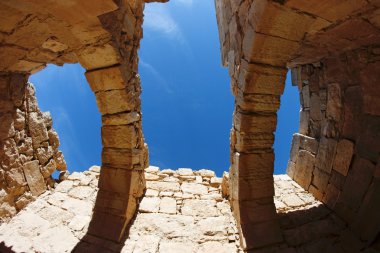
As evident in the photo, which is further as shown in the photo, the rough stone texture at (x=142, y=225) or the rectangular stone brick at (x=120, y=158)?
the rectangular stone brick at (x=120, y=158)

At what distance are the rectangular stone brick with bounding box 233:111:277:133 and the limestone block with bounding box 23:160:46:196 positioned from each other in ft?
13.2

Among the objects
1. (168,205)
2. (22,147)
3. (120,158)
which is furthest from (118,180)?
(22,147)

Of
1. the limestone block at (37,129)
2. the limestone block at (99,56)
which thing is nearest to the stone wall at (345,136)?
the limestone block at (99,56)

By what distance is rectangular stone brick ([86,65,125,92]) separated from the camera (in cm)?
340

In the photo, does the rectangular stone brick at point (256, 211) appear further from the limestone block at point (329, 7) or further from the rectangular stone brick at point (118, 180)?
the limestone block at point (329, 7)

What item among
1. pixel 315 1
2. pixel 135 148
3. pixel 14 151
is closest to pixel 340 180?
pixel 315 1

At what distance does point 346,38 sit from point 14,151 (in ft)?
18.8

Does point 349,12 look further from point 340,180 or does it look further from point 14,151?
point 14,151

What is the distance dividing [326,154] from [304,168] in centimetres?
89

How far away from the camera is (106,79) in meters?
3.47

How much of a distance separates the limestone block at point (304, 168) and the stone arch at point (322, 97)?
353mm

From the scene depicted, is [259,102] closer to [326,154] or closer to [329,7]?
[329,7]

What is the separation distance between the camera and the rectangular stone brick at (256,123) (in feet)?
11.3

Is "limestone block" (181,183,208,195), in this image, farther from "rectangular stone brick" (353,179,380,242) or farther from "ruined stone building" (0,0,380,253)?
"rectangular stone brick" (353,179,380,242)
